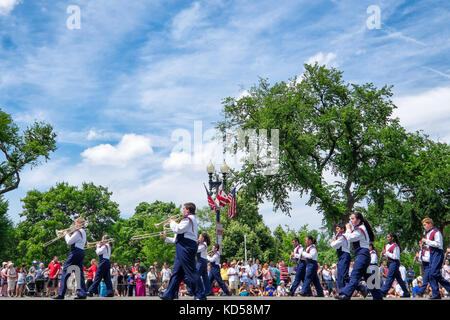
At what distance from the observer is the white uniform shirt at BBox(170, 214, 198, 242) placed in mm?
10805

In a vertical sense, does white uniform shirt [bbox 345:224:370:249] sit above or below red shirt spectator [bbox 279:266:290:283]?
above

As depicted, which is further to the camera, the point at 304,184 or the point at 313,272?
the point at 304,184

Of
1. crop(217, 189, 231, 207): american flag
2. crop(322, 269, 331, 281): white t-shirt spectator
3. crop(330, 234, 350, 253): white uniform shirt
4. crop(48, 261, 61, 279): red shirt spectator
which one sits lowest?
crop(322, 269, 331, 281): white t-shirt spectator

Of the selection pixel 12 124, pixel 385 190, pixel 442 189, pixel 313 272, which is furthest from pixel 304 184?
pixel 12 124

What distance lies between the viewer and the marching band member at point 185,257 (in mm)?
10781

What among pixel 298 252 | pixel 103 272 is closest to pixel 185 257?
pixel 103 272

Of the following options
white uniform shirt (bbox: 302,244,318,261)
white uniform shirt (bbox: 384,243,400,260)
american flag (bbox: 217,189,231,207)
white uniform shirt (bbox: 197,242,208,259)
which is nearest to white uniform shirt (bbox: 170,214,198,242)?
white uniform shirt (bbox: 197,242,208,259)

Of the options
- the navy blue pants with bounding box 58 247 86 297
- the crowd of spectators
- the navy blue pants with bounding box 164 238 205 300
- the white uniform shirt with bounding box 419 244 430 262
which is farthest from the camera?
the crowd of spectators

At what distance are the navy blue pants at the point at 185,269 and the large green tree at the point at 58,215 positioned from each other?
46790 millimetres

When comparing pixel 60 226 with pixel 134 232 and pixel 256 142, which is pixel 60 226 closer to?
pixel 134 232

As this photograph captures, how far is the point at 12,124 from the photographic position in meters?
41.7

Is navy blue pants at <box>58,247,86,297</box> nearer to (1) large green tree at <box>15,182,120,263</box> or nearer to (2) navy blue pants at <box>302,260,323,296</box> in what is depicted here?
(2) navy blue pants at <box>302,260,323,296</box>

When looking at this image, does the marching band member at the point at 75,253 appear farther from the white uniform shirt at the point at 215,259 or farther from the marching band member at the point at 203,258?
the white uniform shirt at the point at 215,259

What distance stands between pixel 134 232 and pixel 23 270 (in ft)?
153
